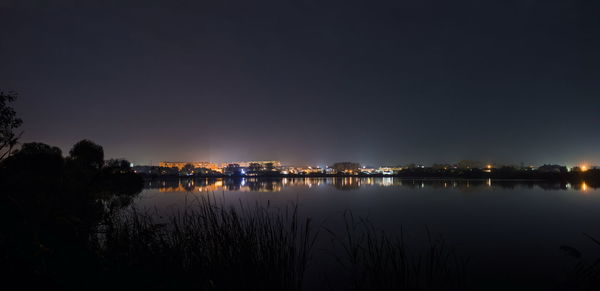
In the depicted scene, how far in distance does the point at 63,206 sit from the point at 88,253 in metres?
Answer: 3.37

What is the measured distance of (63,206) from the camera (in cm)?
1095

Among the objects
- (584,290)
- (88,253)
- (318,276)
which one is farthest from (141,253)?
(584,290)

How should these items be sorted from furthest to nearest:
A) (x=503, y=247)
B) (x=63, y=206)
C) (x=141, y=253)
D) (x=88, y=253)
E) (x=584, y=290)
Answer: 1. (x=503, y=247)
2. (x=63, y=206)
3. (x=88, y=253)
4. (x=141, y=253)
5. (x=584, y=290)

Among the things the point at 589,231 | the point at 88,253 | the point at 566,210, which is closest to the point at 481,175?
the point at 566,210

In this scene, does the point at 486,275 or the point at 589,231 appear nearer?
the point at 486,275

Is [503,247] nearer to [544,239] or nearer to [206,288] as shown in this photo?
[544,239]

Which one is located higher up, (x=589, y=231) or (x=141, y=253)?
(x=141, y=253)

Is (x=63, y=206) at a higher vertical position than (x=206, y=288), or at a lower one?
higher

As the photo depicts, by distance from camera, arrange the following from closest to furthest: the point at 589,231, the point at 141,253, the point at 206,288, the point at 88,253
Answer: the point at 206,288 < the point at 141,253 < the point at 88,253 < the point at 589,231

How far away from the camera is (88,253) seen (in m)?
8.56

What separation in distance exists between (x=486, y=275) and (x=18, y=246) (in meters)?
12.9

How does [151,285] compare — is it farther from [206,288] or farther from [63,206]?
[63,206]

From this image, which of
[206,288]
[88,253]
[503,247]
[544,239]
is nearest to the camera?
[206,288]

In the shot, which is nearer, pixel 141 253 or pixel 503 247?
pixel 141 253
